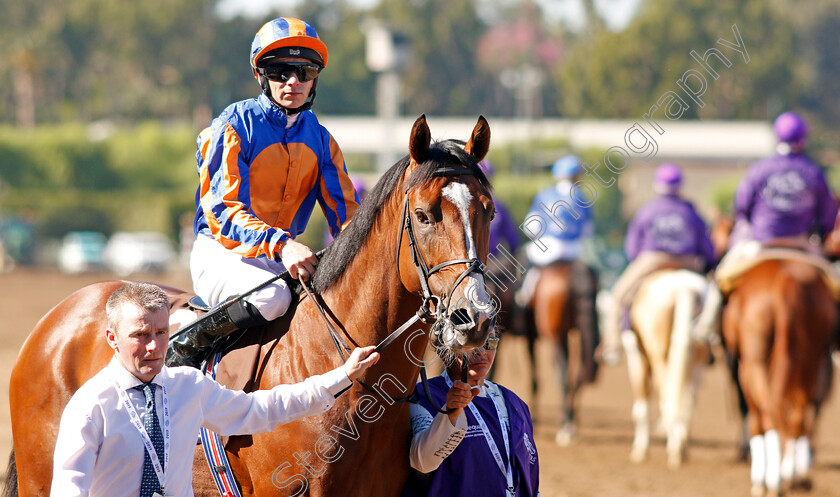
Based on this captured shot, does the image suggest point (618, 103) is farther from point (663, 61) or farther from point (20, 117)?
point (20, 117)

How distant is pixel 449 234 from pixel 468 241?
0.07 meters

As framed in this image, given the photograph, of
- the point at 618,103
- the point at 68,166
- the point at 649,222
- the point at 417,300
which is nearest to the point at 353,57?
the point at 618,103

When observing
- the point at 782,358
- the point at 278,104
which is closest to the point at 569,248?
the point at 782,358

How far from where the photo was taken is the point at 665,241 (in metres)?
8.30

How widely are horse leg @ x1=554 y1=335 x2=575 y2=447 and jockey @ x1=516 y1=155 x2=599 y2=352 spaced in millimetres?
259

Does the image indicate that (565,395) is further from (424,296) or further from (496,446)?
(424,296)

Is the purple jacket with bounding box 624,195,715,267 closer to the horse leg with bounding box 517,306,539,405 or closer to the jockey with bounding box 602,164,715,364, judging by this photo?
the jockey with bounding box 602,164,715,364

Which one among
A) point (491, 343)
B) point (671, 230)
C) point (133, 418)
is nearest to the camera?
point (133, 418)

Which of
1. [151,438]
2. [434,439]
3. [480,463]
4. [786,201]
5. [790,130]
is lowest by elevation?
[480,463]

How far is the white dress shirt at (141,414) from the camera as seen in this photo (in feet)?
8.07

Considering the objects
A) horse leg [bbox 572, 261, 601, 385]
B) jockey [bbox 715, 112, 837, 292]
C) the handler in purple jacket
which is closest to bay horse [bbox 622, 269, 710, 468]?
horse leg [bbox 572, 261, 601, 385]

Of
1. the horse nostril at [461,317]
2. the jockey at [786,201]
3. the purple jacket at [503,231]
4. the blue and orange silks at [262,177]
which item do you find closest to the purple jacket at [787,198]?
the jockey at [786,201]

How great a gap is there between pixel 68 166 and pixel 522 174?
18.7 meters

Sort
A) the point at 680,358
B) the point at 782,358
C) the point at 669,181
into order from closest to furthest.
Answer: the point at 782,358 → the point at 680,358 → the point at 669,181
